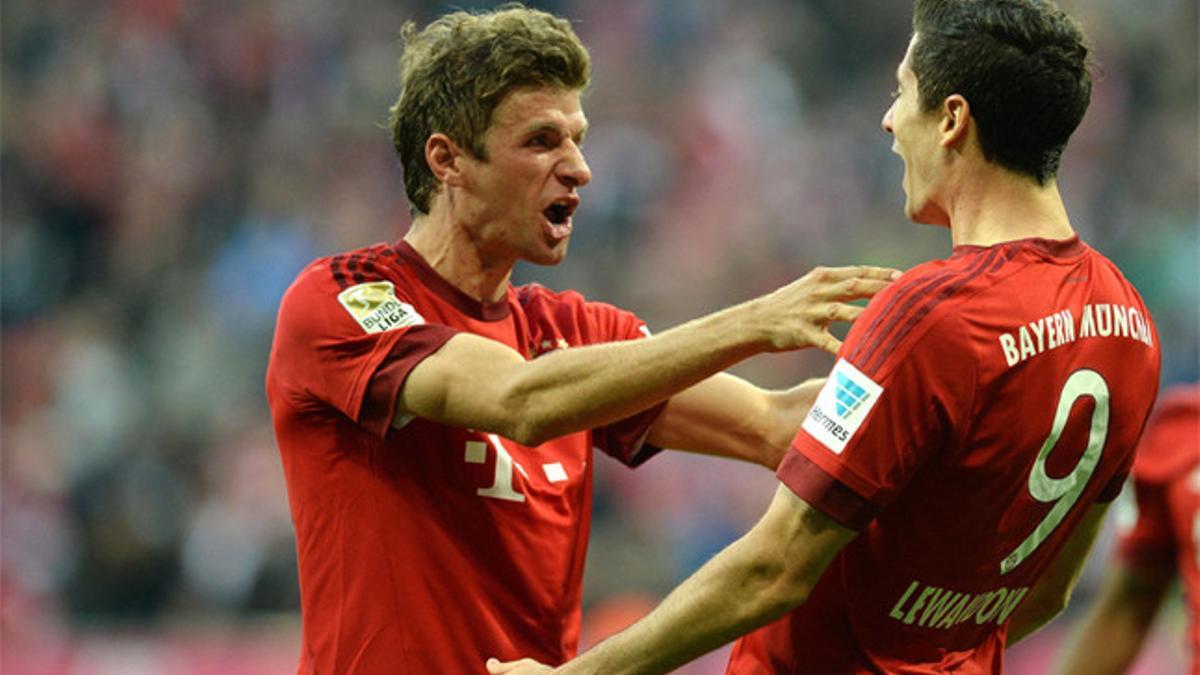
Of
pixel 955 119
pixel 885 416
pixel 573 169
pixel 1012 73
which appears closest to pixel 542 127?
pixel 573 169

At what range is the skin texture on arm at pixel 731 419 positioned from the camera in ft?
14.8

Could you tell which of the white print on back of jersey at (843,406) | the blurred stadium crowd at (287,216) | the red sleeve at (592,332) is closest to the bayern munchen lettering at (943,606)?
the white print on back of jersey at (843,406)

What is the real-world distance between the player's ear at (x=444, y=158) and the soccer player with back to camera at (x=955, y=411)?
4.00ft

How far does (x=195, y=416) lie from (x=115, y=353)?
0.81 metres

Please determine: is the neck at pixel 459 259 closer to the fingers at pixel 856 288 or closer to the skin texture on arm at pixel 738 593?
the fingers at pixel 856 288

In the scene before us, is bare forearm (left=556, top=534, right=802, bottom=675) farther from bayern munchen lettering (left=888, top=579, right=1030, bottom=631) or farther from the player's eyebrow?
the player's eyebrow

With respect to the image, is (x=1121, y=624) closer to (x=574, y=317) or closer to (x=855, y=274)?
(x=574, y=317)

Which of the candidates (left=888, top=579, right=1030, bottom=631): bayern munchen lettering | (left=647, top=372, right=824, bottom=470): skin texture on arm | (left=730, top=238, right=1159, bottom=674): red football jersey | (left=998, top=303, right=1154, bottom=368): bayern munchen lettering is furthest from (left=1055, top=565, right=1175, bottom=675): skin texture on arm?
(left=998, top=303, right=1154, bottom=368): bayern munchen lettering

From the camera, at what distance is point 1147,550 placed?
5.20 meters

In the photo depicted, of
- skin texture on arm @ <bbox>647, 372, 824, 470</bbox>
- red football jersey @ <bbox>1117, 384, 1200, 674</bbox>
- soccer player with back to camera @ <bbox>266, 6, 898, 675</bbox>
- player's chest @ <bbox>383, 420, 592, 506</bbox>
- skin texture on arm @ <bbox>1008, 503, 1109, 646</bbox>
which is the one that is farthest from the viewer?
red football jersey @ <bbox>1117, 384, 1200, 674</bbox>

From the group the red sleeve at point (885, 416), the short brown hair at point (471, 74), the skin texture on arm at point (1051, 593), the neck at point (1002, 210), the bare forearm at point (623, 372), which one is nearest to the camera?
the red sleeve at point (885, 416)

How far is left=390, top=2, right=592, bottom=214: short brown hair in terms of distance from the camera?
4375 millimetres

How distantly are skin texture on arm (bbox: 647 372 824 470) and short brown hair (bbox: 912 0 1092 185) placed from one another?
1139 millimetres

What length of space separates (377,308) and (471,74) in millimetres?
678
